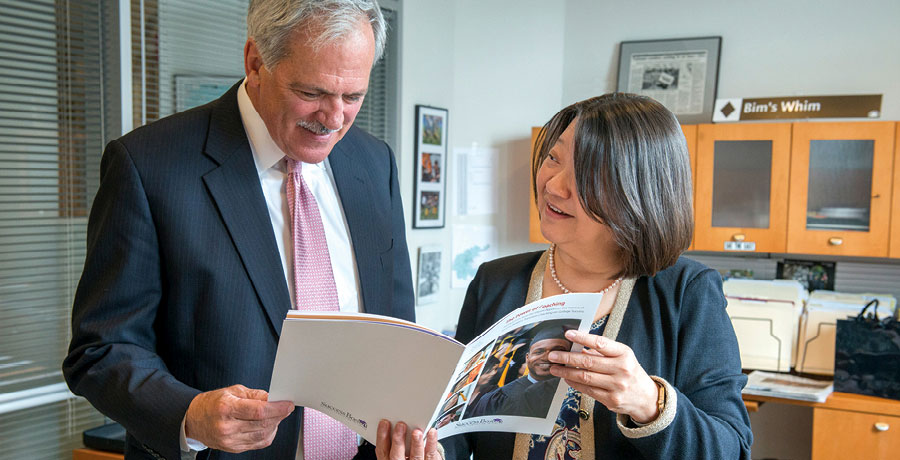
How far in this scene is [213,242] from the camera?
1.26m

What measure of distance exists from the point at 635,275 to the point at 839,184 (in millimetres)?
2500

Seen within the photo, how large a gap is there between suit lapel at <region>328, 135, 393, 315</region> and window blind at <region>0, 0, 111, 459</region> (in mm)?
1261

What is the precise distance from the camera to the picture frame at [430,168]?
3586 millimetres

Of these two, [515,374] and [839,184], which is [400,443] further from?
[839,184]

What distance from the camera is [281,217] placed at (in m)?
1.39

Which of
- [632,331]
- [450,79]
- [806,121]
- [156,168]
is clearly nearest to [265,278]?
[156,168]

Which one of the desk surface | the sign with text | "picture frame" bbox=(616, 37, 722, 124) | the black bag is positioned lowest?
the desk surface

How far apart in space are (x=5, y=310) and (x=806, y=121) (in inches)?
133

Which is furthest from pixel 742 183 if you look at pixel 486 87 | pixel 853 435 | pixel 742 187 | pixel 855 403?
pixel 486 87

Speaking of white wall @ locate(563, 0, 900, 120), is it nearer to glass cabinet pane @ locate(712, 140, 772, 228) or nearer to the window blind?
glass cabinet pane @ locate(712, 140, 772, 228)


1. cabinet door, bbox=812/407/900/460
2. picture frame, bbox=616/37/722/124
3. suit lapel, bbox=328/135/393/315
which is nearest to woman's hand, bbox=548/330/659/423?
suit lapel, bbox=328/135/393/315

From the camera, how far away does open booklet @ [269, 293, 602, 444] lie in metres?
0.97

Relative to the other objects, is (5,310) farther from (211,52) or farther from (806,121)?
(806,121)

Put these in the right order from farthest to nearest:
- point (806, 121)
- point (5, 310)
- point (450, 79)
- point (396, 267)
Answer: point (450, 79)
point (806, 121)
point (5, 310)
point (396, 267)
